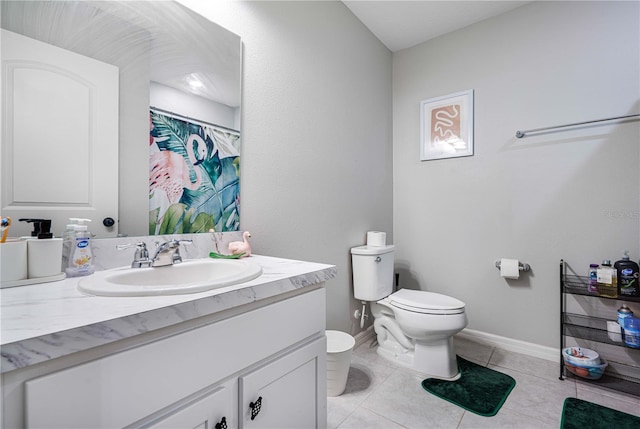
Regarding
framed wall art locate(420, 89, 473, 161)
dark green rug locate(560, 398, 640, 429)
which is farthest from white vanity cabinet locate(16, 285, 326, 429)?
framed wall art locate(420, 89, 473, 161)

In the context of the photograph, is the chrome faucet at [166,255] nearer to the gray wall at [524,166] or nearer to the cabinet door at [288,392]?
the cabinet door at [288,392]

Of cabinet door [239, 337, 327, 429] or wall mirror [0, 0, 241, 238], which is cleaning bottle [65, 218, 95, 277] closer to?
wall mirror [0, 0, 241, 238]

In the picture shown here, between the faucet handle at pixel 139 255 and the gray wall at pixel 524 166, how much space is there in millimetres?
2116

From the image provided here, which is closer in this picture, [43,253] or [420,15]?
[43,253]

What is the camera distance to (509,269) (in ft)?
6.82

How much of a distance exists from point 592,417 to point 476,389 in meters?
0.50

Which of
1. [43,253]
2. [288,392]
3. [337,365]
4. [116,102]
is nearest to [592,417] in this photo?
[337,365]

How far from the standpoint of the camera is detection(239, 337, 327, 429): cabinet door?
811 millimetres

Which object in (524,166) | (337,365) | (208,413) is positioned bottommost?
(337,365)

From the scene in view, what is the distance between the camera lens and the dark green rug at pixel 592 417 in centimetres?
138

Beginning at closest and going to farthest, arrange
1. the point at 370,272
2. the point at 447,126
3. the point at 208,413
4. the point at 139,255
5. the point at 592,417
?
the point at 208,413
the point at 139,255
the point at 592,417
the point at 370,272
the point at 447,126

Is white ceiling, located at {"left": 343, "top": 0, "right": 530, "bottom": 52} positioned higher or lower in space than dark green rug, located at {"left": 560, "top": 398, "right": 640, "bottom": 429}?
higher

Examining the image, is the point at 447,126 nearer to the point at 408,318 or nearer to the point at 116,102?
the point at 408,318

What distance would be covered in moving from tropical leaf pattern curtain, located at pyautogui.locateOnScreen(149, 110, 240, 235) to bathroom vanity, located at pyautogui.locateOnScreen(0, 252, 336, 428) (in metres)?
0.42
